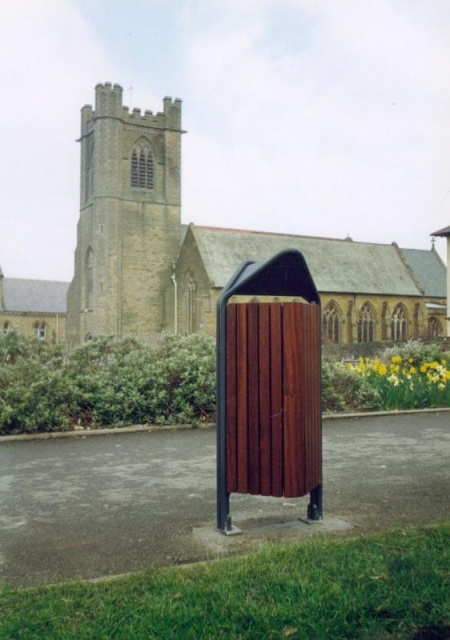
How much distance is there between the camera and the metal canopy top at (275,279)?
466 cm

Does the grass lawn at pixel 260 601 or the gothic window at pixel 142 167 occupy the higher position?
the gothic window at pixel 142 167

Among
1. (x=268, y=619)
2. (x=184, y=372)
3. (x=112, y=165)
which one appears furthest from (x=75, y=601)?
(x=112, y=165)

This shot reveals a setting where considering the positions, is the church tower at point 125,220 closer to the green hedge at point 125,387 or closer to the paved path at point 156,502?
the green hedge at point 125,387

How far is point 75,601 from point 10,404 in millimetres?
6744

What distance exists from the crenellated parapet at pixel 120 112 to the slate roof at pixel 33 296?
1341 inches

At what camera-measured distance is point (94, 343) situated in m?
11.5

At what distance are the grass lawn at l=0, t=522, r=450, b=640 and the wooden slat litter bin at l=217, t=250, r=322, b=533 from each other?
0.72 m

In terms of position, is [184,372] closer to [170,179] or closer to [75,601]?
[75,601]

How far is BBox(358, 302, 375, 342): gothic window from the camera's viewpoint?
163 ft

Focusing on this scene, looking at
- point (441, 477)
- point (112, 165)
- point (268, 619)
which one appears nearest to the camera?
point (268, 619)

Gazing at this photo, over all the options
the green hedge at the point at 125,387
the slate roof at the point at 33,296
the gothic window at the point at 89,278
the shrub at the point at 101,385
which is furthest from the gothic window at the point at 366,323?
the slate roof at the point at 33,296

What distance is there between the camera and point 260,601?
3154 millimetres

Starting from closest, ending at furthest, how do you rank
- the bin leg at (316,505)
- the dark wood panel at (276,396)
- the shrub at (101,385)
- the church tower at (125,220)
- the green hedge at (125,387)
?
1. the dark wood panel at (276,396)
2. the bin leg at (316,505)
3. the shrub at (101,385)
4. the green hedge at (125,387)
5. the church tower at (125,220)

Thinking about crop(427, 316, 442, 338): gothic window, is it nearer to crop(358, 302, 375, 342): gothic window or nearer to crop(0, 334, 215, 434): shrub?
crop(358, 302, 375, 342): gothic window
